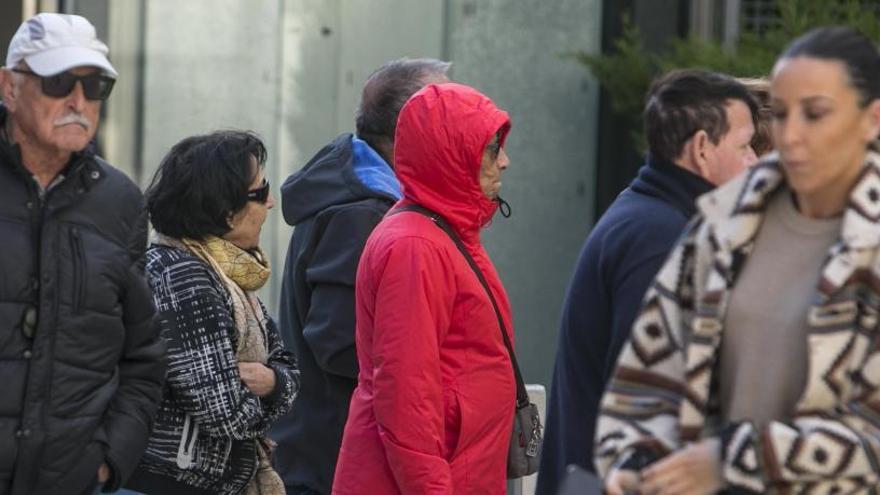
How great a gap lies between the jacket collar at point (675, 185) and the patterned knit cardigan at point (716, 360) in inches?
43.0

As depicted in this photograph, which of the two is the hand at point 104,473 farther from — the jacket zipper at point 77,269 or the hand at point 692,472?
the hand at point 692,472

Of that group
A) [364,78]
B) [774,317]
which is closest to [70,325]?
[774,317]

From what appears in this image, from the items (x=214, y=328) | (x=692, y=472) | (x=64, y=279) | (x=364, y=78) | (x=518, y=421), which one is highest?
(x=364, y=78)

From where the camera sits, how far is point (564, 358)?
15.9 ft

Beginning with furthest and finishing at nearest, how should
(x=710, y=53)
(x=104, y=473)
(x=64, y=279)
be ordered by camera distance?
(x=710, y=53) → (x=104, y=473) → (x=64, y=279)

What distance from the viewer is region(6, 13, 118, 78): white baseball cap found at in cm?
468

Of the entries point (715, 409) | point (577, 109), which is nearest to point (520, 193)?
point (577, 109)

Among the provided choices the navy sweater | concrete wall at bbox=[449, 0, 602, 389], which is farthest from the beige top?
concrete wall at bbox=[449, 0, 602, 389]

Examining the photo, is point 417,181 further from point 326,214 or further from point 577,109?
point 577,109

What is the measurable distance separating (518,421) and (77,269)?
1.37 meters

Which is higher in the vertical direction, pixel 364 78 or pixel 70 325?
pixel 364 78

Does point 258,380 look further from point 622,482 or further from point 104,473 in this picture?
point 622,482

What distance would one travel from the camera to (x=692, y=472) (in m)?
3.49

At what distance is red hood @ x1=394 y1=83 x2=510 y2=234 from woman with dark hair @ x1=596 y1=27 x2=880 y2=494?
1.58 meters
